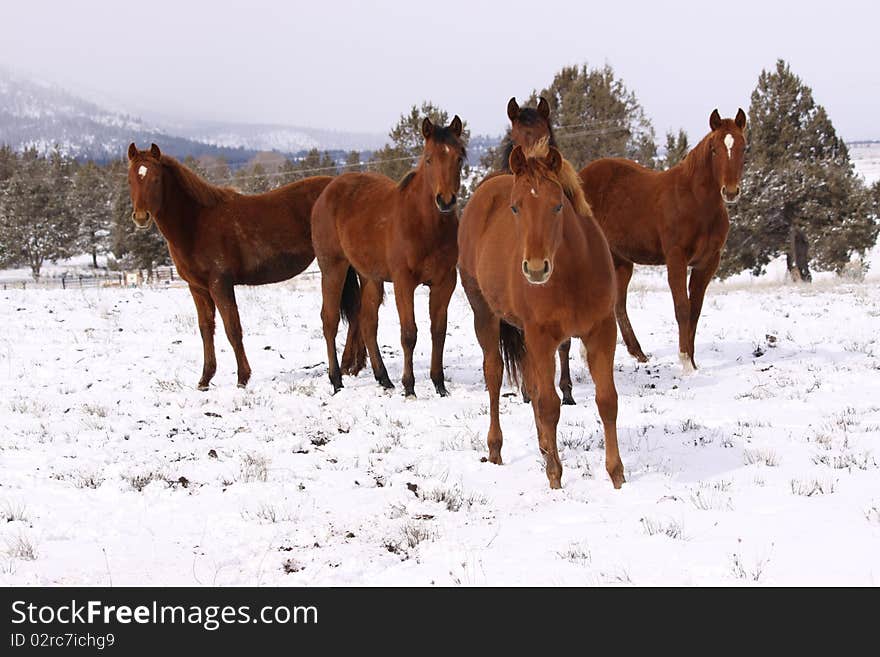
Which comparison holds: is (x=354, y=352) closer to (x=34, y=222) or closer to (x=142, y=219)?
(x=142, y=219)

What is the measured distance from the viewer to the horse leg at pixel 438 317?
800 centimetres

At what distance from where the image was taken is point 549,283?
15.3 feet

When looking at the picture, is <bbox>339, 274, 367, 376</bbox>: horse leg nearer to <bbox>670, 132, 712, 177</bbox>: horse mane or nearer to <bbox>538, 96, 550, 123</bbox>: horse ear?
<bbox>538, 96, 550, 123</bbox>: horse ear

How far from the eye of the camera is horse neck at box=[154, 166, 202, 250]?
28.5 feet

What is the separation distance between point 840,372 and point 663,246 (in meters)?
2.45

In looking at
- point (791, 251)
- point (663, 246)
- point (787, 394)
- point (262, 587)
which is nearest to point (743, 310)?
point (663, 246)

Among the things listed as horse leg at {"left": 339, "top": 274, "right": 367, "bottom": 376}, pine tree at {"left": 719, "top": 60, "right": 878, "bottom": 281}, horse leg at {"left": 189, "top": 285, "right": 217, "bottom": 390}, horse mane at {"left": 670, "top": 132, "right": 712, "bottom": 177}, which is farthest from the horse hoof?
pine tree at {"left": 719, "top": 60, "right": 878, "bottom": 281}

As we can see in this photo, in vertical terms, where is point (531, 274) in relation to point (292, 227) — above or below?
below

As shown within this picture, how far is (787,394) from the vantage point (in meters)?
6.99

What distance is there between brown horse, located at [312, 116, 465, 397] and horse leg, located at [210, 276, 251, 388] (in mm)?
1050

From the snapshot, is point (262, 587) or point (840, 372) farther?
point (840, 372)

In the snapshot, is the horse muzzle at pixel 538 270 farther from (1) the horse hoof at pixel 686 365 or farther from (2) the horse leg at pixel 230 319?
(2) the horse leg at pixel 230 319
